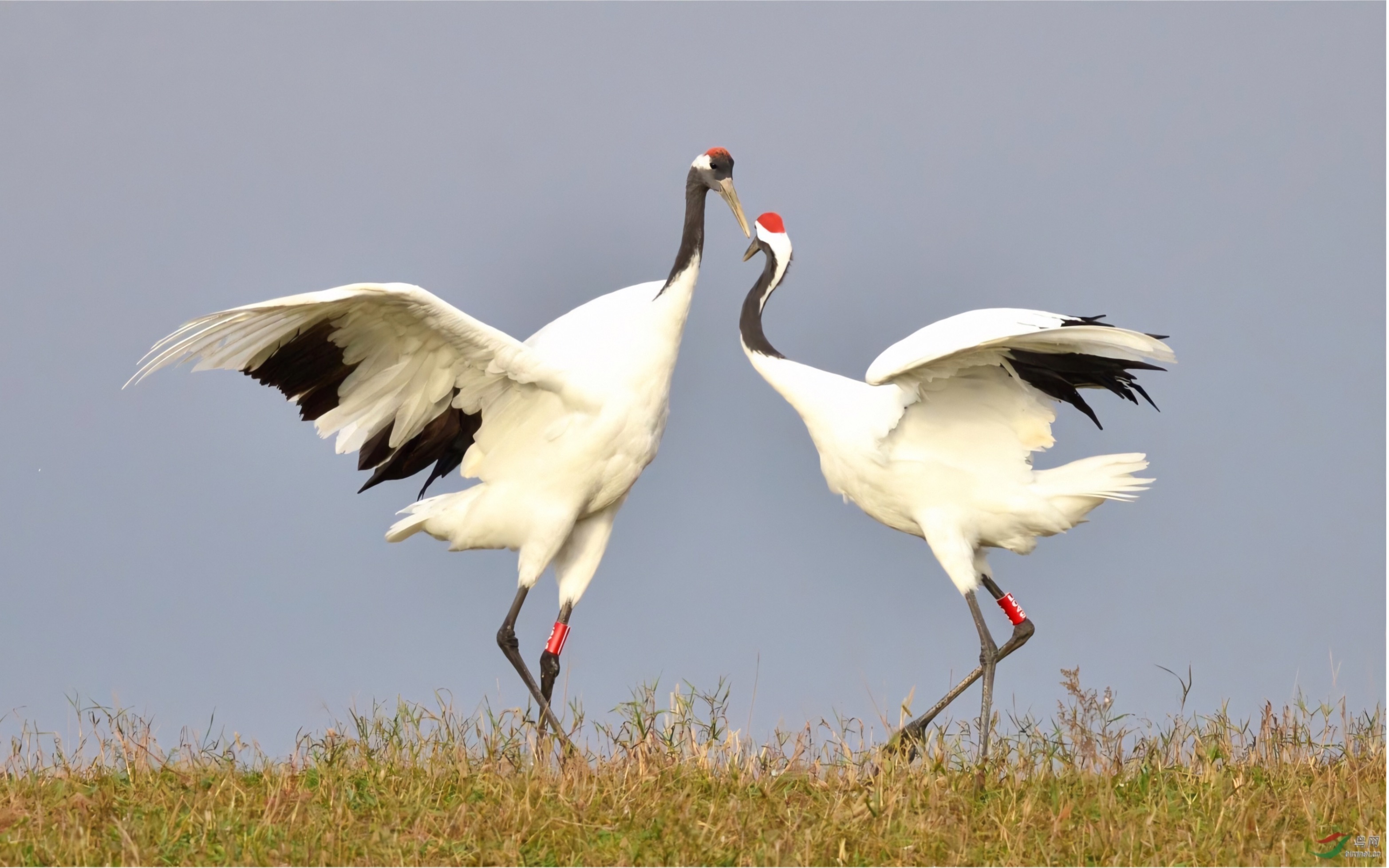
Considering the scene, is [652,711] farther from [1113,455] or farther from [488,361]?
[1113,455]

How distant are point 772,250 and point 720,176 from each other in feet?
1.55

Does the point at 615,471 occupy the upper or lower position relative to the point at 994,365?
lower

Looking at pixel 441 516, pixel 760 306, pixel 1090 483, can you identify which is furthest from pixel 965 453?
pixel 441 516

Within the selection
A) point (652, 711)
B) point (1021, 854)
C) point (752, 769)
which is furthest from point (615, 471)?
point (1021, 854)

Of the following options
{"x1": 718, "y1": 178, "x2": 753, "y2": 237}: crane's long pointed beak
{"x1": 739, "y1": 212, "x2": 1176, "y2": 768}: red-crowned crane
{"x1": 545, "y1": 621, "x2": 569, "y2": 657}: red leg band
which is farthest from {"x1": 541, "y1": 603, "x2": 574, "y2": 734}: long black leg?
{"x1": 718, "y1": 178, "x2": 753, "y2": 237}: crane's long pointed beak

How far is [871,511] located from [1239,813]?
6.30 feet

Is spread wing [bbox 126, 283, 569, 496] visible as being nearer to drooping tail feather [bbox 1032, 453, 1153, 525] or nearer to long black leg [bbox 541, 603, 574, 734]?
long black leg [bbox 541, 603, 574, 734]

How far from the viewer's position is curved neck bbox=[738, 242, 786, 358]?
6.43 meters

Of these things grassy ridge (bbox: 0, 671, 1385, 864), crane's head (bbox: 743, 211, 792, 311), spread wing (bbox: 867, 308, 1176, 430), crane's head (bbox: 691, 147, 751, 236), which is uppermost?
crane's head (bbox: 691, 147, 751, 236)

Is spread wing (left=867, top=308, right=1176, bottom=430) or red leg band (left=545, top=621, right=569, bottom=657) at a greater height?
spread wing (left=867, top=308, right=1176, bottom=430)

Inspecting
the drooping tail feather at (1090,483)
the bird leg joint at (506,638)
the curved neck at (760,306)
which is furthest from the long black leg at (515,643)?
the drooping tail feather at (1090,483)

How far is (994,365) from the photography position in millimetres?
5730

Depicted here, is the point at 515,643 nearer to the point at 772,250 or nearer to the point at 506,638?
the point at 506,638

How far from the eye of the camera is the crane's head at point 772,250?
655 cm
